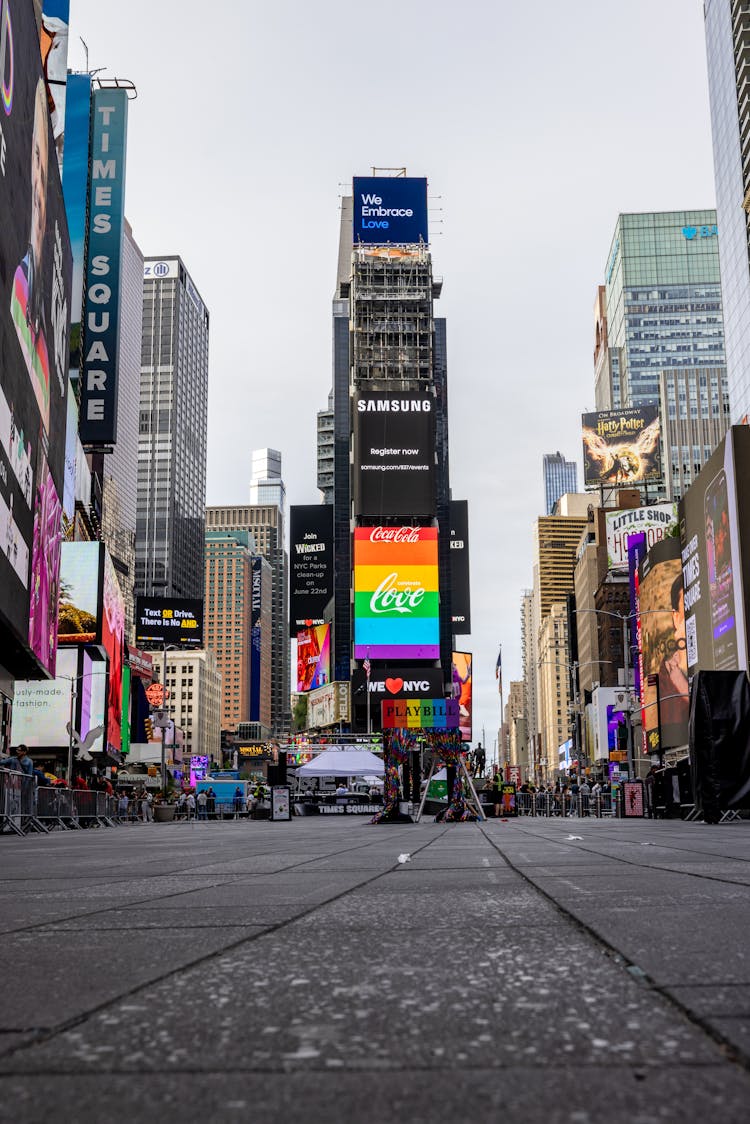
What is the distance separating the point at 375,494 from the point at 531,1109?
91.4 metres

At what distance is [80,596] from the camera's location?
186 ft

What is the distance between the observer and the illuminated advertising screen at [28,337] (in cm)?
1795

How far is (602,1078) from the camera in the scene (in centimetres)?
179

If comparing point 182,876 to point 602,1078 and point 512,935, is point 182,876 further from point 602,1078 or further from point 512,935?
point 602,1078

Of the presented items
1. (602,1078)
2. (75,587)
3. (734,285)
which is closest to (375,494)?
(734,285)

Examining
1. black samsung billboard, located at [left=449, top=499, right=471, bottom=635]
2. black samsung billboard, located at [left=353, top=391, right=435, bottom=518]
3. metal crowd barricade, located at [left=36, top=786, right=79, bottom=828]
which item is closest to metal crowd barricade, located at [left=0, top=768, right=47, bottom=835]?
metal crowd barricade, located at [left=36, top=786, right=79, bottom=828]

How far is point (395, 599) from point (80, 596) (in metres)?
38.3

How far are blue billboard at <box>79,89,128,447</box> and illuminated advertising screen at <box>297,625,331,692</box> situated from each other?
6792 centimetres

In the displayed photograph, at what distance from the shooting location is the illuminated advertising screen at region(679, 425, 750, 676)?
40375 mm

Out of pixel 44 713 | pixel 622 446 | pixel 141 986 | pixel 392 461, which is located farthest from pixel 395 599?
pixel 141 986

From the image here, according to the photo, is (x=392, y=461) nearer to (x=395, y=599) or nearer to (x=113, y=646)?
(x=395, y=599)

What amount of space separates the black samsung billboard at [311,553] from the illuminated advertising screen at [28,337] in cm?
9784

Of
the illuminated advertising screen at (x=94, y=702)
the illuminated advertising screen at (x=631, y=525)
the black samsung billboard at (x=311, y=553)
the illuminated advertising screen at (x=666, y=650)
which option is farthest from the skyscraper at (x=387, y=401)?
the illuminated advertising screen at (x=94, y=702)

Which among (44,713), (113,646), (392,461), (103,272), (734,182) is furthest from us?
(392,461)
